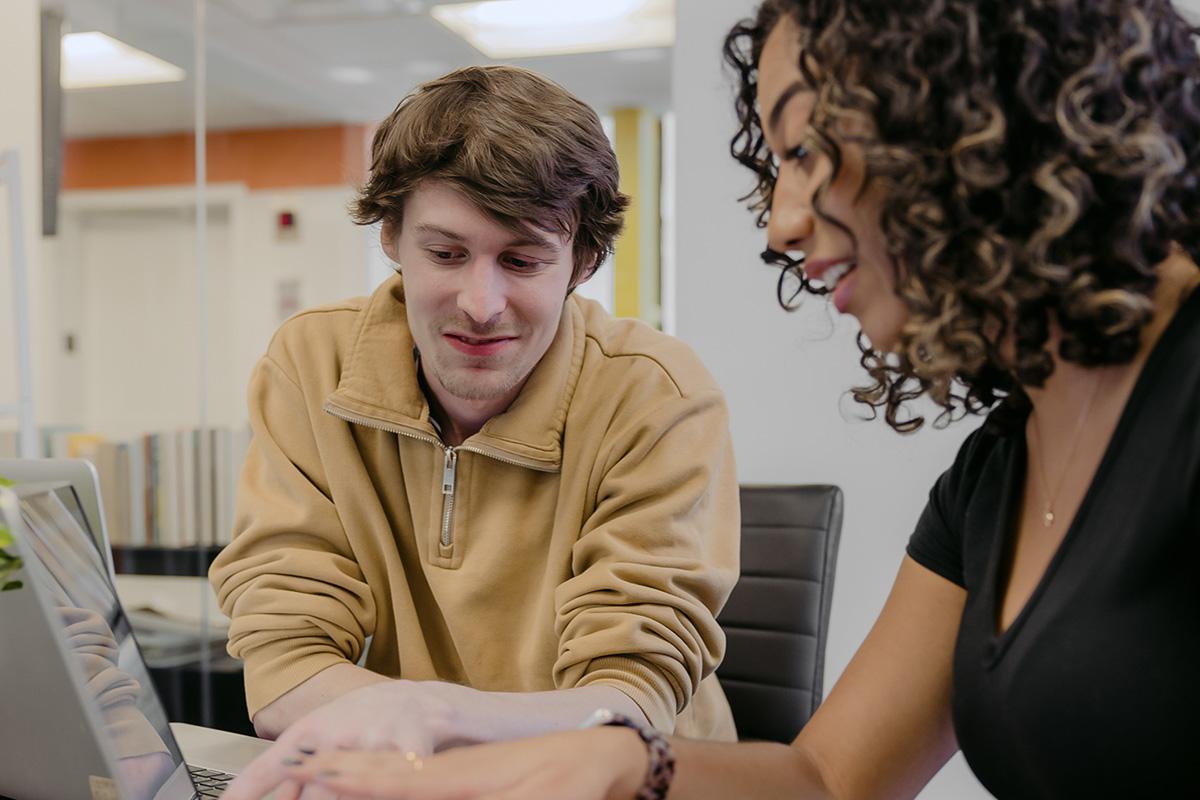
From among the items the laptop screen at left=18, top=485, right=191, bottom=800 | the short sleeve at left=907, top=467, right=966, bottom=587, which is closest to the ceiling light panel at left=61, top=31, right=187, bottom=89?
the laptop screen at left=18, top=485, right=191, bottom=800

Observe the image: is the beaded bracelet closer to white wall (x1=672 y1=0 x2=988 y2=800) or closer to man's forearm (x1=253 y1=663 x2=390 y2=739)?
man's forearm (x1=253 y1=663 x2=390 y2=739)

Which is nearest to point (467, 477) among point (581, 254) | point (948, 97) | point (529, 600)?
point (529, 600)

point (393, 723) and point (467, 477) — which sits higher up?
point (467, 477)

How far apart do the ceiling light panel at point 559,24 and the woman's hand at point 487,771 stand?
8.91ft

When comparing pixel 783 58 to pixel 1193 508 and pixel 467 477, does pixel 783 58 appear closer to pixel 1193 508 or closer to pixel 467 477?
pixel 1193 508

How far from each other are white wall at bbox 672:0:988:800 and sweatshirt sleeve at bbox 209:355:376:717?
1045mm

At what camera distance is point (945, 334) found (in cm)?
80

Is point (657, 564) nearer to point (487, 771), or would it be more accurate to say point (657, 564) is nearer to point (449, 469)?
point (449, 469)

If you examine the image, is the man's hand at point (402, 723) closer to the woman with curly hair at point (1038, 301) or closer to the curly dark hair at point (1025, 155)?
the woman with curly hair at point (1038, 301)

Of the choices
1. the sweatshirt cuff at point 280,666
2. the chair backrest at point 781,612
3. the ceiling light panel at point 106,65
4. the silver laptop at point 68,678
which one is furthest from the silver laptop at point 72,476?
the ceiling light panel at point 106,65

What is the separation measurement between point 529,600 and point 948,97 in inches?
31.7

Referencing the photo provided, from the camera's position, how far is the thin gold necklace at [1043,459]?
86 cm

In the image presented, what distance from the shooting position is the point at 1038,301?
0.77 metres

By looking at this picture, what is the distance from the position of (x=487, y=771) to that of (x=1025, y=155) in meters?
0.55
